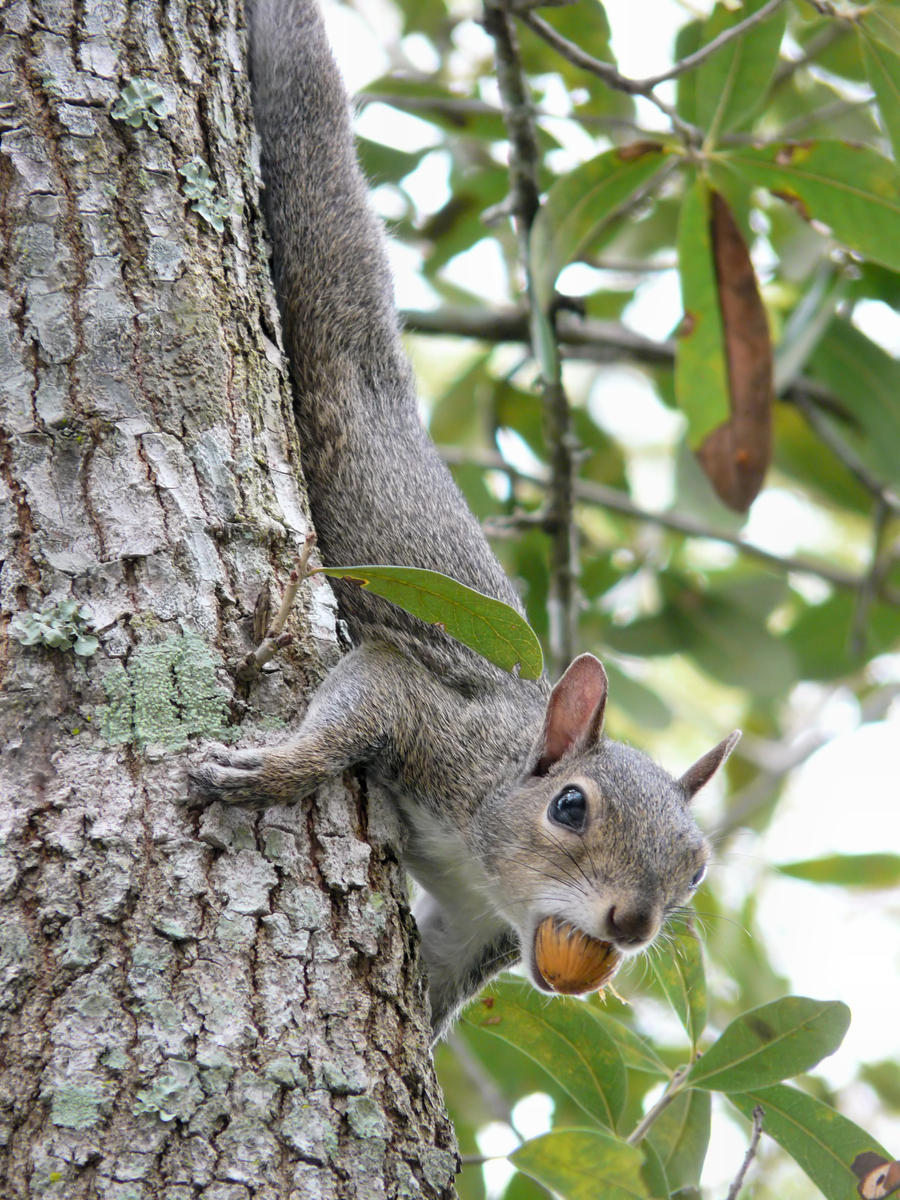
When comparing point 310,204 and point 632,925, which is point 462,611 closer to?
point 632,925

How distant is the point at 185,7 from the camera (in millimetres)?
2123

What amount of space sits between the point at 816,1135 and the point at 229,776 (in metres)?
1.26

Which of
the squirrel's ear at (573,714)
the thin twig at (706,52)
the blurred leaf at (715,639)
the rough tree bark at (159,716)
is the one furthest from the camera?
the blurred leaf at (715,639)

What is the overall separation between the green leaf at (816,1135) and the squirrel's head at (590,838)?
36 cm

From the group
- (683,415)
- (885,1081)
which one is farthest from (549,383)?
(885,1081)

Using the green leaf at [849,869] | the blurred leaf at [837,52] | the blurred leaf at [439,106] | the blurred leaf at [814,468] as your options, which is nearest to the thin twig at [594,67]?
the blurred leaf at [439,106]

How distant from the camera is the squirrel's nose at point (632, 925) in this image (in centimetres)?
216

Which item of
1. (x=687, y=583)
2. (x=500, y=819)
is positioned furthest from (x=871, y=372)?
(x=500, y=819)

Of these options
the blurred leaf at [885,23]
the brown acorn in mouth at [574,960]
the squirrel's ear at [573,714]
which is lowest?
the brown acorn in mouth at [574,960]

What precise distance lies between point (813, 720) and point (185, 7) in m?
4.17

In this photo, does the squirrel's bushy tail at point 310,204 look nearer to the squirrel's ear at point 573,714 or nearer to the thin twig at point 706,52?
the thin twig at point 706,52

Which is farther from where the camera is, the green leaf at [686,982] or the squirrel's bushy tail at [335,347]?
the squirrel's bushy tail at [335,347]

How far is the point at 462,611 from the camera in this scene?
191 cm

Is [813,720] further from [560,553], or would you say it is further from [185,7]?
[185,7]
